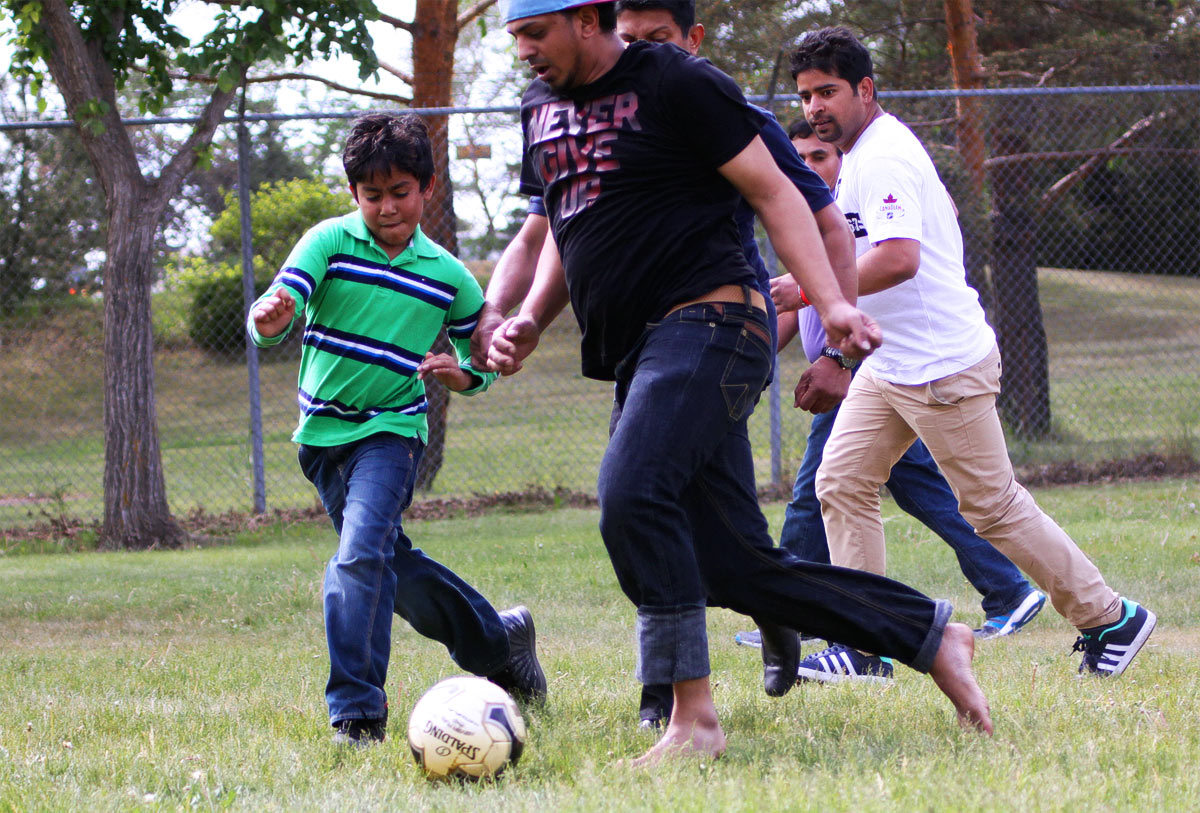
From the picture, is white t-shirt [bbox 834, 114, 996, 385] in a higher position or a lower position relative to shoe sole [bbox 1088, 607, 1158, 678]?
higher

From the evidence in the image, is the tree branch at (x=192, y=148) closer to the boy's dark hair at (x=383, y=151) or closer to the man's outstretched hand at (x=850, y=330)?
the boy's dark hair at (x=383, y=151)

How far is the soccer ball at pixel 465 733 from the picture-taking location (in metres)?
2.97

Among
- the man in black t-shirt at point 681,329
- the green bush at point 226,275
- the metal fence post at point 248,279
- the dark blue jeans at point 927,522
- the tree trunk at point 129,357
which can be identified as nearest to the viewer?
the man in black t-shirt at point 681,329

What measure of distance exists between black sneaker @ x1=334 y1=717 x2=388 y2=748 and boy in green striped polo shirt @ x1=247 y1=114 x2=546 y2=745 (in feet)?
0.08

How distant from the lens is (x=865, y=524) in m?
4.51

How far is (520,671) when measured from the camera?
3959 millimetres

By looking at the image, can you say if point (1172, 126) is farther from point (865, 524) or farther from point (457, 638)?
point (457, 638)

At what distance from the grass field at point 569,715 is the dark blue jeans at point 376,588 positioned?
0.69 feet

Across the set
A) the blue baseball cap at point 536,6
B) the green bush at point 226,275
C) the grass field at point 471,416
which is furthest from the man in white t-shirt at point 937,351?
the green bush at point 226,275

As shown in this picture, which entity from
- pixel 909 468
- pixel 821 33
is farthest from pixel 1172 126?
pixel 821 33

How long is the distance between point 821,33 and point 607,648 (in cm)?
255

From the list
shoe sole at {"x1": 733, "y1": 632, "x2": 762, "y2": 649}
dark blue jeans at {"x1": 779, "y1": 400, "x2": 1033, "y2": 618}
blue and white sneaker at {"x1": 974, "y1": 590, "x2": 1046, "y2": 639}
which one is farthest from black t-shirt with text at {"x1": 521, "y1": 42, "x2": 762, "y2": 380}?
blue and white sneaker at {"x1": 974, "y1": 590, "x2": 1046, "y2": 639}

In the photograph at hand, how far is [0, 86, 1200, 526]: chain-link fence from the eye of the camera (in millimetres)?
10977

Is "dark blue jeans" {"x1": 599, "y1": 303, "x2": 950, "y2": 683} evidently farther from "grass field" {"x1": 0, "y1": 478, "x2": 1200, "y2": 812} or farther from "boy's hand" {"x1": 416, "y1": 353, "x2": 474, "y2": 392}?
"boy's hand" {"x1": 416, "y1": 353, "x2": 474, "y2": 392}
